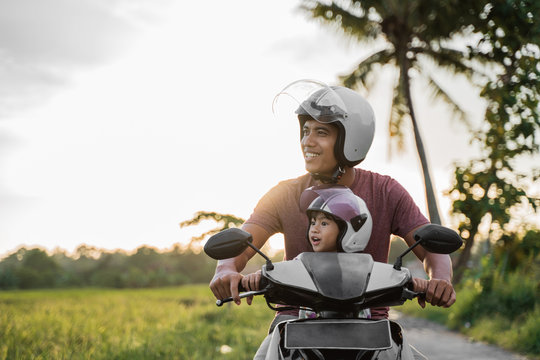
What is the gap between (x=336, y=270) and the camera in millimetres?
1680

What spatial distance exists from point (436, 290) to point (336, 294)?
0.45 metres

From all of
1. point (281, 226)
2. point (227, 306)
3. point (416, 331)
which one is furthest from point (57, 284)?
point (281, 226)

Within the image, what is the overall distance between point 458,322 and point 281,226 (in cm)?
731

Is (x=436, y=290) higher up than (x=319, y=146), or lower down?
lower down

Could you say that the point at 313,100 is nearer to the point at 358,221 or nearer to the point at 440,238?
the point at 358,221

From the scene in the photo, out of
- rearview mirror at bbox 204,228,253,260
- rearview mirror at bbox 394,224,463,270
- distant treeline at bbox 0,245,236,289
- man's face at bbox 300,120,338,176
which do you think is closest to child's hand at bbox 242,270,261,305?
rearview mirror at bbox 204,228,253,260

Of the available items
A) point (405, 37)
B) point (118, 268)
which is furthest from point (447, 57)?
point (118, 268)

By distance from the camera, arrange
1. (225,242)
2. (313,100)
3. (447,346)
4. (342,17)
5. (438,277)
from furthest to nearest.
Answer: (342,17)
(447,346)
(313,100)
(438,277)
(225,242)

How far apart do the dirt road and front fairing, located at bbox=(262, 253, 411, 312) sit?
4.38m

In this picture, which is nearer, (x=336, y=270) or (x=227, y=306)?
(x=336, y=270)

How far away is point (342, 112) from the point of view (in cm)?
220

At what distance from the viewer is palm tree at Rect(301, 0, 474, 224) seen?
15.2 metres

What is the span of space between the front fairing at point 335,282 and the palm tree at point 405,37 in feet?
46.1

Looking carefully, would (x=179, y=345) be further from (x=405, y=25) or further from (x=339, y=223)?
(x=405, y=25)
